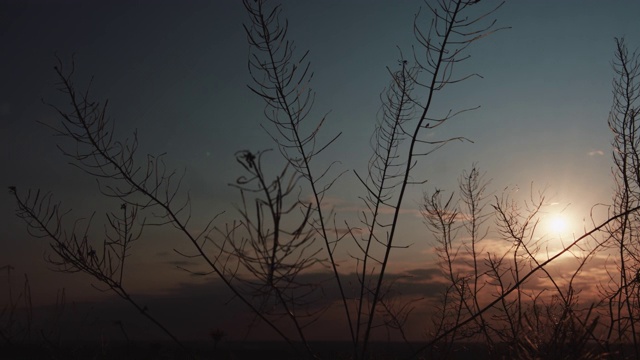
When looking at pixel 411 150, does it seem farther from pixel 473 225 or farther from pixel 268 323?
pixel 473 225

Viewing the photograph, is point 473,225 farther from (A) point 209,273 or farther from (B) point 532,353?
(A) point 209,273

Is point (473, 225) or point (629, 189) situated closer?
point (629, 189)

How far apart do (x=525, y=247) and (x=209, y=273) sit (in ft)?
12.8

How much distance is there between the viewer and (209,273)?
287 centimetres

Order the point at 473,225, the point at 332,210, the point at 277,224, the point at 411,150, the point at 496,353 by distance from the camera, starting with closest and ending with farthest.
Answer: the point at 277,224
the point at 332,210
the point at 411,150
the point at 496,353
the point at 473,225

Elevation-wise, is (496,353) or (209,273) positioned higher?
(209,273)

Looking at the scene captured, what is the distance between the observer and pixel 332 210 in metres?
2.94

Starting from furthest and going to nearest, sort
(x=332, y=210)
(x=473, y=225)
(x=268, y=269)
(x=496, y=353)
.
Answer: (x=473, y=225)
(x=496, y=353)
(x=332, y=210)
(x=268, y=269)

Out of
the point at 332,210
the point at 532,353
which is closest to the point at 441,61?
the point at 332,210

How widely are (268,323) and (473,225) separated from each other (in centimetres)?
464

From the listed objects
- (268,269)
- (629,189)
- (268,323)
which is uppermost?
(629,189)

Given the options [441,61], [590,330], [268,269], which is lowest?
[590,330]

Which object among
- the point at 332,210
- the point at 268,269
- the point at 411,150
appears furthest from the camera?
the point at 411,150

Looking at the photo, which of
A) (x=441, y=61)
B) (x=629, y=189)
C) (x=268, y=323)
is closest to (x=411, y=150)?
(x=441, y=61)
